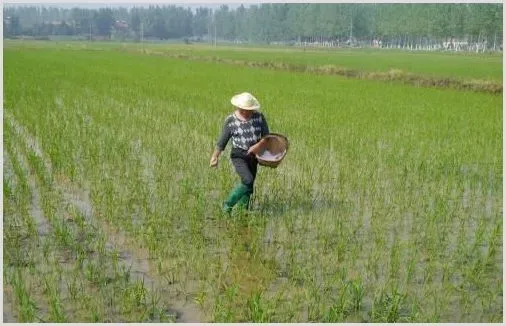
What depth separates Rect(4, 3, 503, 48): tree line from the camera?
155 ft

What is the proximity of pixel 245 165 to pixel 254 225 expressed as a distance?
1.74 ft

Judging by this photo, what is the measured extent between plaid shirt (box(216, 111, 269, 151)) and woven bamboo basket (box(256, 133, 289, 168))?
0.10 metres

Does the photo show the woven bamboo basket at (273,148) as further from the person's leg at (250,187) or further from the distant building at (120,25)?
the distant building at (120,25)

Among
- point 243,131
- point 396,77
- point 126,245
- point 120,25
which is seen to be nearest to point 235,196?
point 243,131

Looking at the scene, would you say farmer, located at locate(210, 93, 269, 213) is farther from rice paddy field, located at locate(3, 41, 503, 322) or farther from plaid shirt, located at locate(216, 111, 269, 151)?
rice paddy field, located at locate(3, 41, 503, 322)

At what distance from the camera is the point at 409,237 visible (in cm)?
425

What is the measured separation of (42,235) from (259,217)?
1.54 metres

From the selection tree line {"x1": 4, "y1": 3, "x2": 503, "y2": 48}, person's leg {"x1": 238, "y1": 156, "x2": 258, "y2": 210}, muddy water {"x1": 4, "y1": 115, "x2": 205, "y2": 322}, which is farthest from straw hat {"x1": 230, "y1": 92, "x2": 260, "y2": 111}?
tree line {"x1": 4, "y1": 3, "x2": 503, "y2": 48}

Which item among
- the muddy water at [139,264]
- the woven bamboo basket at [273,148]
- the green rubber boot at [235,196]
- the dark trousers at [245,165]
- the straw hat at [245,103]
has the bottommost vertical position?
the muddy water at [139,264]

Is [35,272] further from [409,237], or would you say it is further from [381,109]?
[381,109]

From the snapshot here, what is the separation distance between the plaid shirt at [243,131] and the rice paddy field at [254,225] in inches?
21.1

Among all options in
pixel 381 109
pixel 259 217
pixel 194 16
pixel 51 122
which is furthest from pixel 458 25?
pixel 194 16

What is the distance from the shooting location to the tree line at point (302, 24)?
47381 millimetres

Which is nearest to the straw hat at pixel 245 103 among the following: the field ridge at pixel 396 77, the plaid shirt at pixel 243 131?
the plaid shirt at pixel 243 131
